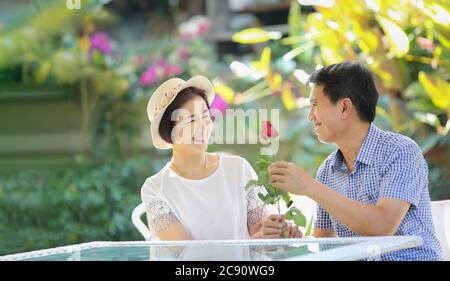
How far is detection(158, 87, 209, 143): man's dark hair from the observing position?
2.46m

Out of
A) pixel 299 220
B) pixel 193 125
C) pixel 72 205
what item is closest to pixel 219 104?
pixel 72 205

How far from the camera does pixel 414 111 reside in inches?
168

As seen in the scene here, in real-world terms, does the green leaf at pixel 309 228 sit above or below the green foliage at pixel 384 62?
below

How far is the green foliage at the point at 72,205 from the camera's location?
4.70 metres

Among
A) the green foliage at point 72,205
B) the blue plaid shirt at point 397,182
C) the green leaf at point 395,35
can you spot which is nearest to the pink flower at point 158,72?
the green foliage at point 72,205

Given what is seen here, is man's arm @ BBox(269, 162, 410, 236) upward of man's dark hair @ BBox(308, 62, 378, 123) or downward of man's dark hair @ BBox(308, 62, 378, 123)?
downward

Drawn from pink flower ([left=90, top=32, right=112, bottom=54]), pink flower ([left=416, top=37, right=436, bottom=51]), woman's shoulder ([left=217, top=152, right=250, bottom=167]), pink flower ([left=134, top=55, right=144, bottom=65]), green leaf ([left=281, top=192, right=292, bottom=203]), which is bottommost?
green leaf ([left=281, top=192, right=292, bottom=203])

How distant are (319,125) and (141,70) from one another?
268 centimetres

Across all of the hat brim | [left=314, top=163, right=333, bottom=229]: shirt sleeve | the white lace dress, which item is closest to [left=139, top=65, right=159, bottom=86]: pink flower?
the hat brim

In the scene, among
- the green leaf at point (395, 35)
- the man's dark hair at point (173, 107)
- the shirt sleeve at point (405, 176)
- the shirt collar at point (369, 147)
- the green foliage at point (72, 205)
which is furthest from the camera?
the green foliage at point (72, 205)

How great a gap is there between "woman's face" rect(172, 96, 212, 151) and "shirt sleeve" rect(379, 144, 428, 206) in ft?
1.74

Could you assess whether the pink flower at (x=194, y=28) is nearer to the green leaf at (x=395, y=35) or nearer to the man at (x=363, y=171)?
the green leaf at (x=395, y=35)

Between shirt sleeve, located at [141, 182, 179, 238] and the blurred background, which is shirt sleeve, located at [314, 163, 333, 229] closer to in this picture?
shirt sleeve, located at [141, 182, 179, 238]

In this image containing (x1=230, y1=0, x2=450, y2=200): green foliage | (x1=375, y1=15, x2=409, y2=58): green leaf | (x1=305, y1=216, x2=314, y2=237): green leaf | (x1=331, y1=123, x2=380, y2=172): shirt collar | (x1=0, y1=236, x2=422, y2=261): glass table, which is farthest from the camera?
(x1=230, y1=0, x2=450, y2=200): green foliage
